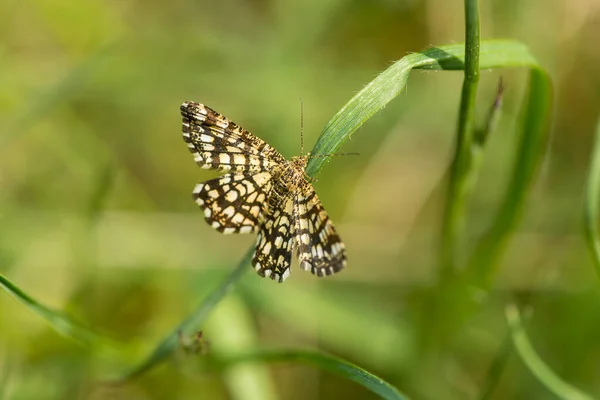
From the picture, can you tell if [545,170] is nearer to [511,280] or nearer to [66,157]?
[511,280]

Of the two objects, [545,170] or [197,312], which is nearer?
[197,312]

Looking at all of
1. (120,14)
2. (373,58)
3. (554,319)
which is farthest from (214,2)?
(554,319)

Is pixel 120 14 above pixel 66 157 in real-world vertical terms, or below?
above

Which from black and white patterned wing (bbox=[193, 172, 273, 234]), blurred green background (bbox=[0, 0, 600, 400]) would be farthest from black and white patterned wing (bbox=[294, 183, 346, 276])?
blurred green background (bbox=[0, 0, 600, 400])

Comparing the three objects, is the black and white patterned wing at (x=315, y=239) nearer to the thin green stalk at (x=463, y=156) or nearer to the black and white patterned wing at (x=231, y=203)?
the black and white patterned wing at (x=231, y=203)

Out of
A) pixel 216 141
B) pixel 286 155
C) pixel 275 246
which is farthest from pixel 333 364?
pixel 286 155

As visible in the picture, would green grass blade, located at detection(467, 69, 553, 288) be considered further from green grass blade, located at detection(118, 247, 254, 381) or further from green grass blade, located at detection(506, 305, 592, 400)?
green grass blade, located at detection(118, 247, 254, 381)

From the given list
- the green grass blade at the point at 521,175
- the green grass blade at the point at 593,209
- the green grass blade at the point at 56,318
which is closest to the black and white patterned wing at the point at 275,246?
the green grass blade at the point at 56,318
